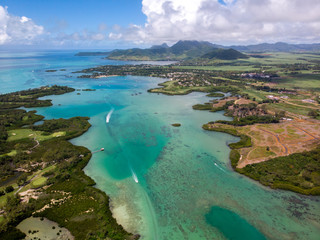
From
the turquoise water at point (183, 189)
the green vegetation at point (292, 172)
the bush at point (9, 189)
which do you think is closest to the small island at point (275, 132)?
the green vegetation at point (292, 172)

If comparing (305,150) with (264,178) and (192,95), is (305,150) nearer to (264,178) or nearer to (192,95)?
(264,178)

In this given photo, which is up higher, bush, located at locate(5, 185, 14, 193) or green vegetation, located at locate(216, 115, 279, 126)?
green vegetation, located at locate(216, 115, 279, 126)

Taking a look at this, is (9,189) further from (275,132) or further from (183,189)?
(275,132)

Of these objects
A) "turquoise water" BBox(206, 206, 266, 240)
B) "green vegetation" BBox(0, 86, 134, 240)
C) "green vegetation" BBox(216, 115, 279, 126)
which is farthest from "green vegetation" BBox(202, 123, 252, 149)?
"green vegetation" BBox(0, 86, 134, 240)

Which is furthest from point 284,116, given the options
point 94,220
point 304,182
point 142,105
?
point 94,220

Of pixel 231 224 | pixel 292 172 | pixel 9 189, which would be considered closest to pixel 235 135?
pixel 292 172

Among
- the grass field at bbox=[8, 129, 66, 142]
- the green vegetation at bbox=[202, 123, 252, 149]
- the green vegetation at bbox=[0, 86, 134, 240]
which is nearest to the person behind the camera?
the green vegetation at bbox=[0, 86, 134, 240]

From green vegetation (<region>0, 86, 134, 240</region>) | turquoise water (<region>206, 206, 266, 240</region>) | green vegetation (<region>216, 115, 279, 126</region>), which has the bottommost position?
turquoise water (<region>206, 206, 266, 240</region>)

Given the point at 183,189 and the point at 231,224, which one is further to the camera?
the point at 183,189

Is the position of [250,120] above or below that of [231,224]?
above

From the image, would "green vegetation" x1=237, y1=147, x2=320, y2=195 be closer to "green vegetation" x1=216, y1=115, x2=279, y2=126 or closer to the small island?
the small island

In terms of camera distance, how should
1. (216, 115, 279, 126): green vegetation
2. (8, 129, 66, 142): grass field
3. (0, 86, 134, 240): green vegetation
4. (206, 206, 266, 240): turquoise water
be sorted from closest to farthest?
(206, 206, 266, 240): turquoise water
(0, 86, 134, 240): green vegetation
(8, 129, 66, 142): grass field
(216, 115, 279, 126): green vegetation
